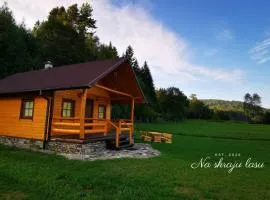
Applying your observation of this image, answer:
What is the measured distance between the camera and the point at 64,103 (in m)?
15.0

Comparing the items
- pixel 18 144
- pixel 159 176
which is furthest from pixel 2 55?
pixel 159 176

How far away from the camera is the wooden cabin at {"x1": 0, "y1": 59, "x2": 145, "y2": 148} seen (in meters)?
13.0

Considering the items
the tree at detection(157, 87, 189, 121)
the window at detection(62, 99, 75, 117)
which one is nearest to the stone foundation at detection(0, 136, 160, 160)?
the window at detection(62, 99, 75, 117)

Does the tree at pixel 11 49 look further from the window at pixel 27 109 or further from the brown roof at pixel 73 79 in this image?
the window at pixel 27 109

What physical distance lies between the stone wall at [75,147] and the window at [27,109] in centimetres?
247

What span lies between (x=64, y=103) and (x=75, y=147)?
3592mm

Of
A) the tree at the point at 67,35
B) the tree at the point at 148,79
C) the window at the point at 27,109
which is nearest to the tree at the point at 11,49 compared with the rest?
the tree at the point at 67,35

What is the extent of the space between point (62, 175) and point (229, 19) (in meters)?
17.1

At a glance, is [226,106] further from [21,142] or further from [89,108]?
[21,142]

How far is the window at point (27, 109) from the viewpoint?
48.1 feet

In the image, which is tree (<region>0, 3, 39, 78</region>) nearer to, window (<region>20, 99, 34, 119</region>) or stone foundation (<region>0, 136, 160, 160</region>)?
window (<region>20, 99, 34, 119</region>)

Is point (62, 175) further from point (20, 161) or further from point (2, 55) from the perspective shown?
point (2, 55)

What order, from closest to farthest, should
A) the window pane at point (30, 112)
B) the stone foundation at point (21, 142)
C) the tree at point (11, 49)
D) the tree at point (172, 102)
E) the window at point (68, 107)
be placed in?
the stone foundation at point (21, 142), the window pane at point (30, 112), the window at point (68, 107), the tree at point (11, 49), the tree at point (172, 102)

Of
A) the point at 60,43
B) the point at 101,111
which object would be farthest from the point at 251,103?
Answer: the point at 101,111
